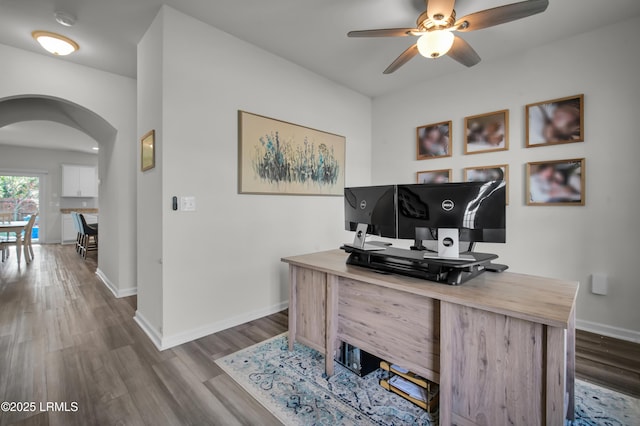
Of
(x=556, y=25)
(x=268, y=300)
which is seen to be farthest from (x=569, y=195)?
(x=268, y=300)

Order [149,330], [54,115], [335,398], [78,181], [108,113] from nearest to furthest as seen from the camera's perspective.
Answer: [335,398], [149,330], [108,113], [54,115], [78,181]

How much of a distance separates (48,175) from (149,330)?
8.09 m

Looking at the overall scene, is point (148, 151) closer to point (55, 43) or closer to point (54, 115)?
point (55, 43)

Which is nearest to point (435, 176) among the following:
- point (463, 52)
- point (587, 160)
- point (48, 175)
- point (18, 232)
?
point (587, 160)

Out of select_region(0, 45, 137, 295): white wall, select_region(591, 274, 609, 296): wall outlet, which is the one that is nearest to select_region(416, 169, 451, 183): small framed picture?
select_region(591, 274, 609, 296): wall outlet

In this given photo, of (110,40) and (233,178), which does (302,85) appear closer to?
(233,178)

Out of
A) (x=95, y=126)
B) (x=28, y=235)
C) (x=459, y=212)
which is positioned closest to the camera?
(x=459, y=212)

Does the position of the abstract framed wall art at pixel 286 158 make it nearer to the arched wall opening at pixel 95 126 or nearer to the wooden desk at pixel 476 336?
the wooden desk at pixel 476 336

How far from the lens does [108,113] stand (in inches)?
132

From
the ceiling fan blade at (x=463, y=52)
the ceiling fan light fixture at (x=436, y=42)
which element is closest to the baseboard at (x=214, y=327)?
the ceiling fan light fixture at (x=436, y=42)

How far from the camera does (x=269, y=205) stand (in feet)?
9.87

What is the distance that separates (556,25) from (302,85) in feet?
7.85

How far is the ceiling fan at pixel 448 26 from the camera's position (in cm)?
177

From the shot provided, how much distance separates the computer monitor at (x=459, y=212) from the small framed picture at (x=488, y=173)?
162cm
